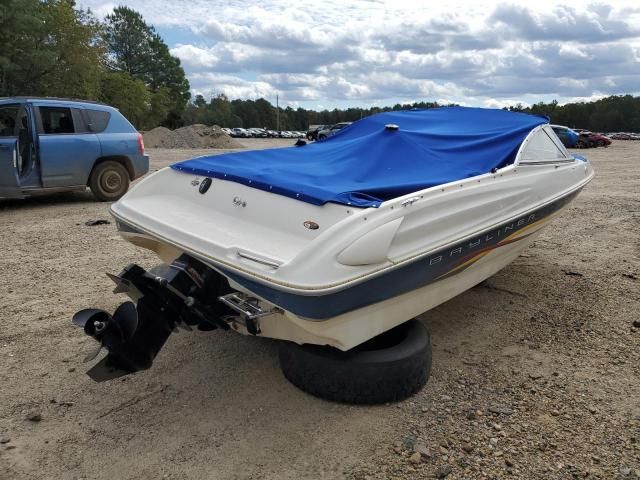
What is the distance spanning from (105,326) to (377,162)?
2.12 metres

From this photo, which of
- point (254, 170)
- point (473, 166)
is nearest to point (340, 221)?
point (254, 170)

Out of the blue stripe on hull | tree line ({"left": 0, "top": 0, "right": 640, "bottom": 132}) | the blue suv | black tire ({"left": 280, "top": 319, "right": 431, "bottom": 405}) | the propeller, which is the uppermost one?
tree line ({"left": 0, "top": 0, "right": 640, "bottom": 132})

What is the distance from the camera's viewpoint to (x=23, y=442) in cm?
265

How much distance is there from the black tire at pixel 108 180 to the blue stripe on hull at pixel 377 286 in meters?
7.01

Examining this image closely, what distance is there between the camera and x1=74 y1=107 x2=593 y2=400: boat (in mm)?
2629

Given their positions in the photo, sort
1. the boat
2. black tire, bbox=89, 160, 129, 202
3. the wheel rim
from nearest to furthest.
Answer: the boat
black tire, bbox=89, 160, 129, 202
the wheel rim

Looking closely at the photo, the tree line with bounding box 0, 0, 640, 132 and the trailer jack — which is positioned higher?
the tree line with bounding box 0, 0, 640, 132

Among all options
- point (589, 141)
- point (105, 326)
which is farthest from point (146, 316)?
point (589, 141)

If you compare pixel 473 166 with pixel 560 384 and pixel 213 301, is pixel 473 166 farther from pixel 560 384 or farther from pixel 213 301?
pixel 213 301

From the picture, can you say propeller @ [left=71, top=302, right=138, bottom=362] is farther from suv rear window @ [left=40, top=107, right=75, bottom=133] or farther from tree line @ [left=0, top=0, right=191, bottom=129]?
tree line @ [left=0, top=0, right=191, bottom=129]

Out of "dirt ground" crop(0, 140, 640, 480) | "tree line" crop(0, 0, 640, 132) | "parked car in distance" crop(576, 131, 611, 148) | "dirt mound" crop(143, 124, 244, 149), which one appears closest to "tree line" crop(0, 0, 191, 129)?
"tree line" crop(0, 0, 640, 132)

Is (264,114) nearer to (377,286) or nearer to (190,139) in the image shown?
(190,139)

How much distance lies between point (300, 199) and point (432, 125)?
2531 mm

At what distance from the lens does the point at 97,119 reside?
28.8ft
